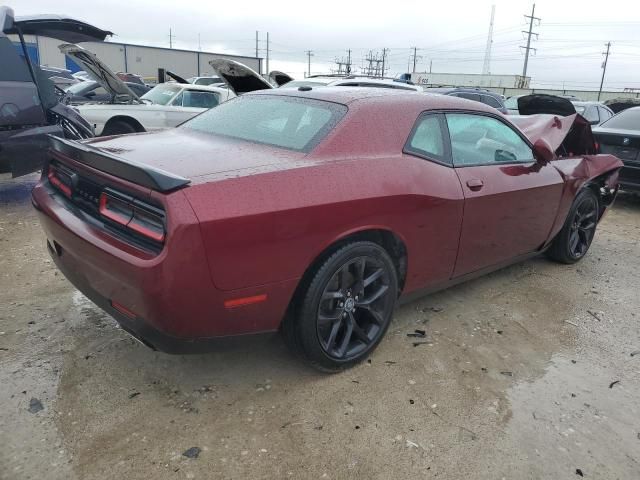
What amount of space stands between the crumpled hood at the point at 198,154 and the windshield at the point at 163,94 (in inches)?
255

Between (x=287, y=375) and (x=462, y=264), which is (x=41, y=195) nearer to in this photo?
(x=287, y=375)

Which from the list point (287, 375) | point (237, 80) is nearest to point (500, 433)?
point (287, 375)

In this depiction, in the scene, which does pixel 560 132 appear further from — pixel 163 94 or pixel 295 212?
pixel 163 94

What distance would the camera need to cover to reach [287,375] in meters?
2.74

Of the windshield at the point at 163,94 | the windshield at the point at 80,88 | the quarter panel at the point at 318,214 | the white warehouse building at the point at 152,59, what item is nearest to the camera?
the quarter panel at the point at 318,214

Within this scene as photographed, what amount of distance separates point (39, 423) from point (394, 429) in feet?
5.37

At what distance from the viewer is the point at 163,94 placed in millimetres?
9203

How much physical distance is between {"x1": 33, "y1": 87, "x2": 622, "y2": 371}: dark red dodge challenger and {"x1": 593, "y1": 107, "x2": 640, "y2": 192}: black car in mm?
3823

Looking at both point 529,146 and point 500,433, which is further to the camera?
point 529,146

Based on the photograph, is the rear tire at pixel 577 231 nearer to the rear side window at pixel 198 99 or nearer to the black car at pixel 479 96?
the rear side window at pixel 198 99

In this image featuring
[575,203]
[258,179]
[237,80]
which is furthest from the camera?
[237,80]

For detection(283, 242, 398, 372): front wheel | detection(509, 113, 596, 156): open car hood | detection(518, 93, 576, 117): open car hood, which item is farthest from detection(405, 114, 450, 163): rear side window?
detection(518, 93, 576, 117): open car hood

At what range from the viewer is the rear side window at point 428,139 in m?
2.98

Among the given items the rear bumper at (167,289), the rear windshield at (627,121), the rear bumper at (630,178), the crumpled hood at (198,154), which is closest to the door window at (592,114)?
the rear windshield at (627,121)
